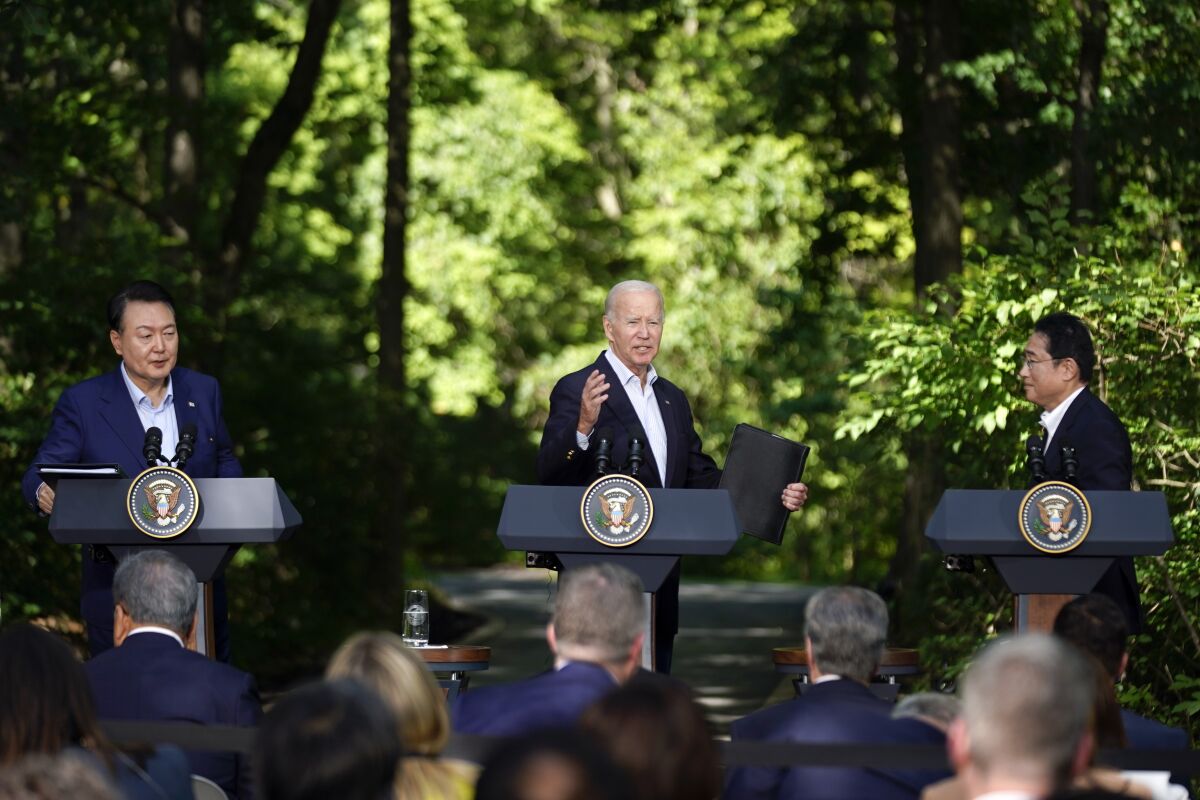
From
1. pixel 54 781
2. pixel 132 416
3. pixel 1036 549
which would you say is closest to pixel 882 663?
pixel 1036 549

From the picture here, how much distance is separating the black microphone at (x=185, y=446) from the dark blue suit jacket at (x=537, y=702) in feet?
7.28

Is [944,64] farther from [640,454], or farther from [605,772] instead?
[605,772]

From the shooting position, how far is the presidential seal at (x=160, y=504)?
6270 millimetres

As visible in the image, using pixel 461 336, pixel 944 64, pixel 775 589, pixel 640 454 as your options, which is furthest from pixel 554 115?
pixel 640 454

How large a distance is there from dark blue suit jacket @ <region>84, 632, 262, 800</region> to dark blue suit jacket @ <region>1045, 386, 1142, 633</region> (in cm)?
296

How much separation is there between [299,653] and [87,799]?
11.5m

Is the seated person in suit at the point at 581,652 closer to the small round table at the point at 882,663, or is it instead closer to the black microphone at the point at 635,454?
the black microphone at the point at 635,454

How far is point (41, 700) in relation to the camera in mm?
3953

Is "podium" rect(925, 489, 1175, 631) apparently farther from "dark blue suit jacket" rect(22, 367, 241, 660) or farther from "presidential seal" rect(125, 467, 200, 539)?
"dark blue suit jacket" rect(22, 367, 241, 660)

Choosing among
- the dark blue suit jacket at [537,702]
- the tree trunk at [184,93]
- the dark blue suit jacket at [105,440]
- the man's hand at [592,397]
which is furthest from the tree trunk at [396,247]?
the dark blue suit jacket at [537,702]

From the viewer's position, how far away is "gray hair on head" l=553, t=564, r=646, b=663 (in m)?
4.64

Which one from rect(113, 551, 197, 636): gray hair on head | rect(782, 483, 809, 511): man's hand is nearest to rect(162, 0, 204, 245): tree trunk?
rect(782, 483, 809, 511): man's hand

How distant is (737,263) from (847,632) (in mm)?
25350

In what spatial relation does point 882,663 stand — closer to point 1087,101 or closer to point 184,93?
point 1087,101
